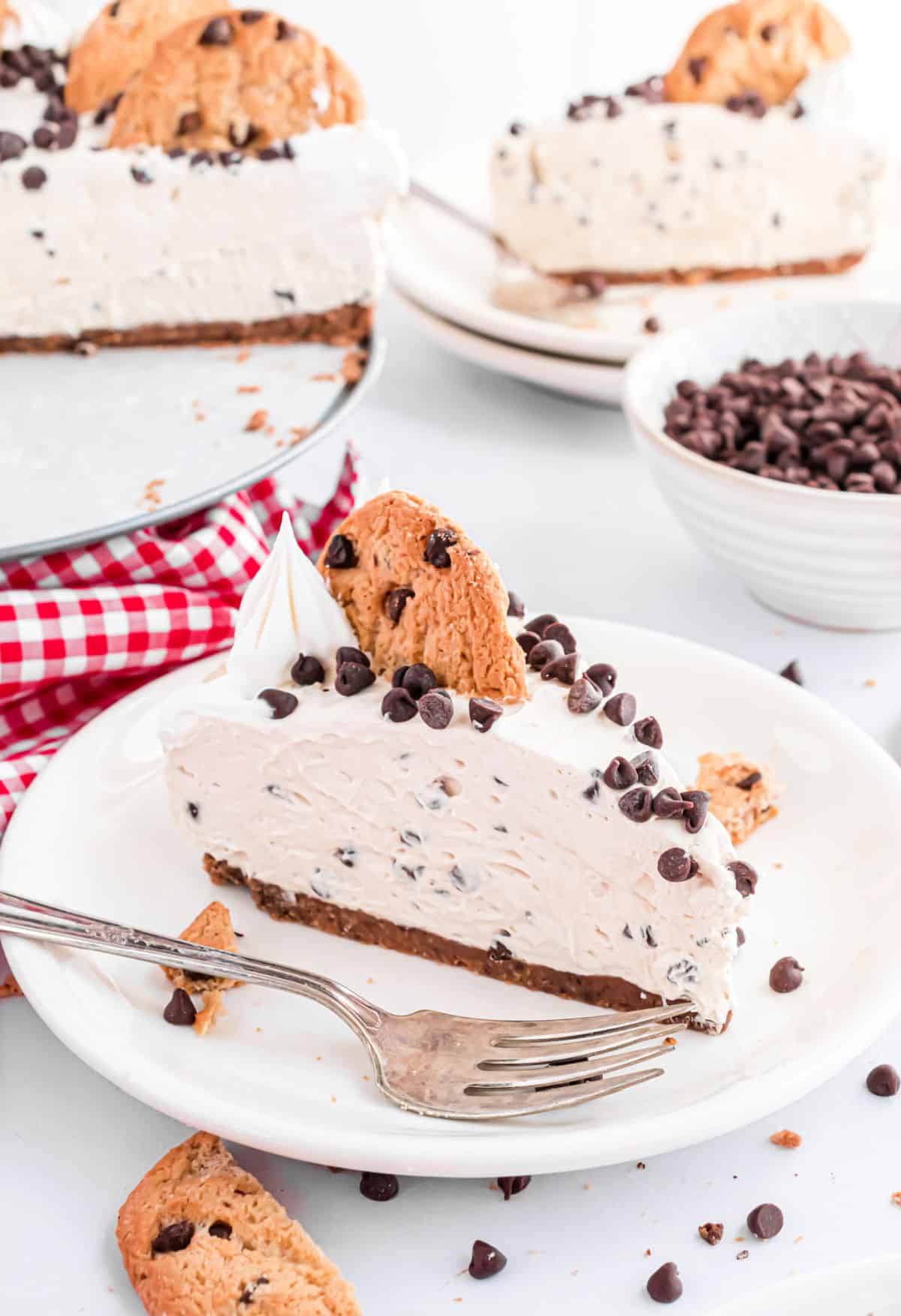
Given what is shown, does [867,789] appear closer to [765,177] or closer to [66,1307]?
[66,1307]

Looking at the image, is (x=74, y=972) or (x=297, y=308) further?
(x=297, y=308)

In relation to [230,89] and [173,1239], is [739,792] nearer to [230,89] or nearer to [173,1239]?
[173,1239]

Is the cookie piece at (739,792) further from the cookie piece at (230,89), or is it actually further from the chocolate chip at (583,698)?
the cookie piece at (230,89)

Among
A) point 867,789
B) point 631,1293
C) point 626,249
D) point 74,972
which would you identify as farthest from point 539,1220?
point 626,249

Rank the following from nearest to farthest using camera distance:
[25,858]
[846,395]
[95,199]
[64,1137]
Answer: [64,1137] < [25,858] < [846,395] < [95,199]

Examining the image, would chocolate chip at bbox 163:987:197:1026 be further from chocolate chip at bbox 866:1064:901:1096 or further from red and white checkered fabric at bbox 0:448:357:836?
chocolate chip at bbox 866:1064:901:1096
